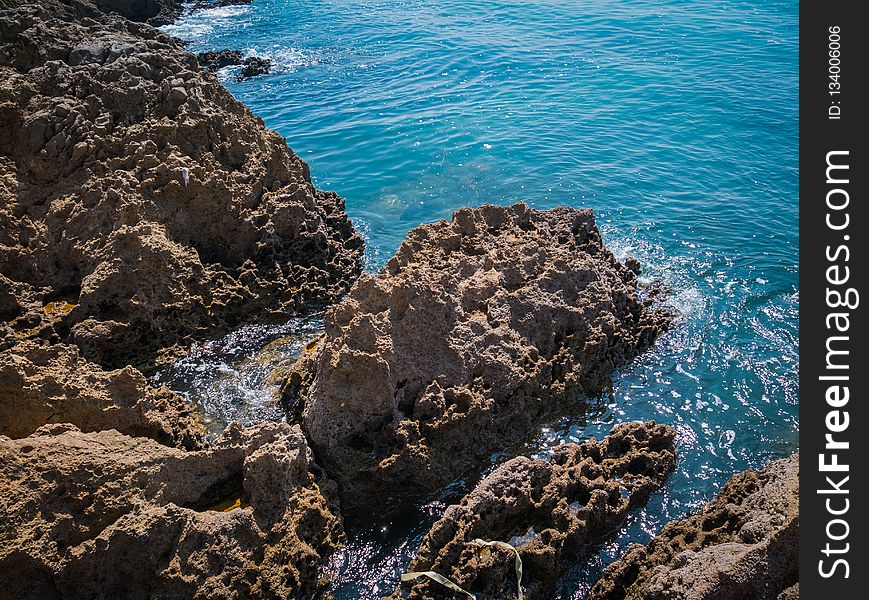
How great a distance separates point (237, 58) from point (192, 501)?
26.8 meters

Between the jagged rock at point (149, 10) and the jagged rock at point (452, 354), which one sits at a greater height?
the jagged rock at point (149, 10)

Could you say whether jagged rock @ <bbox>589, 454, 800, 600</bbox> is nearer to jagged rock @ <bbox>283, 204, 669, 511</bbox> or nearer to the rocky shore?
the rocky shore

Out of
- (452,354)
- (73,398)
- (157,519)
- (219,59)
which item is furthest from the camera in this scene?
(219,59)

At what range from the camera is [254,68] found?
28719 millimetres

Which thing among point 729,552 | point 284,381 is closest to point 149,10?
point 284,381

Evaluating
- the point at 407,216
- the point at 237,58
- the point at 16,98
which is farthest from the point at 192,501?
the point at 237,58

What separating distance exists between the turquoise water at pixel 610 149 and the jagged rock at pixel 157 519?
0.92 metres

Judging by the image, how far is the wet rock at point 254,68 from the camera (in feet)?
92.8

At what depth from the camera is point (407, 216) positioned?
56.5 feet

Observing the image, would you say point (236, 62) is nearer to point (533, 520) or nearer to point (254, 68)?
point (254, 68)

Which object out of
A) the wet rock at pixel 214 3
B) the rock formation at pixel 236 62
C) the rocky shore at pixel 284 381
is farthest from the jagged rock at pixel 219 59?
the rocky shore at pixel 284 381

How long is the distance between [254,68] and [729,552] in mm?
27323

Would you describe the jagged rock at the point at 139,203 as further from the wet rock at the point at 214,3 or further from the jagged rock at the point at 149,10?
the wet rock at the point at 214,3

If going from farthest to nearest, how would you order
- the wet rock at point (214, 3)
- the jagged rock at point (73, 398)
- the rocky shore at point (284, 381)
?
1. the wet rock at point (214, 3)
2. the jagged rock at point (73, 398)
3. the rocky shore at point (284, 381)
